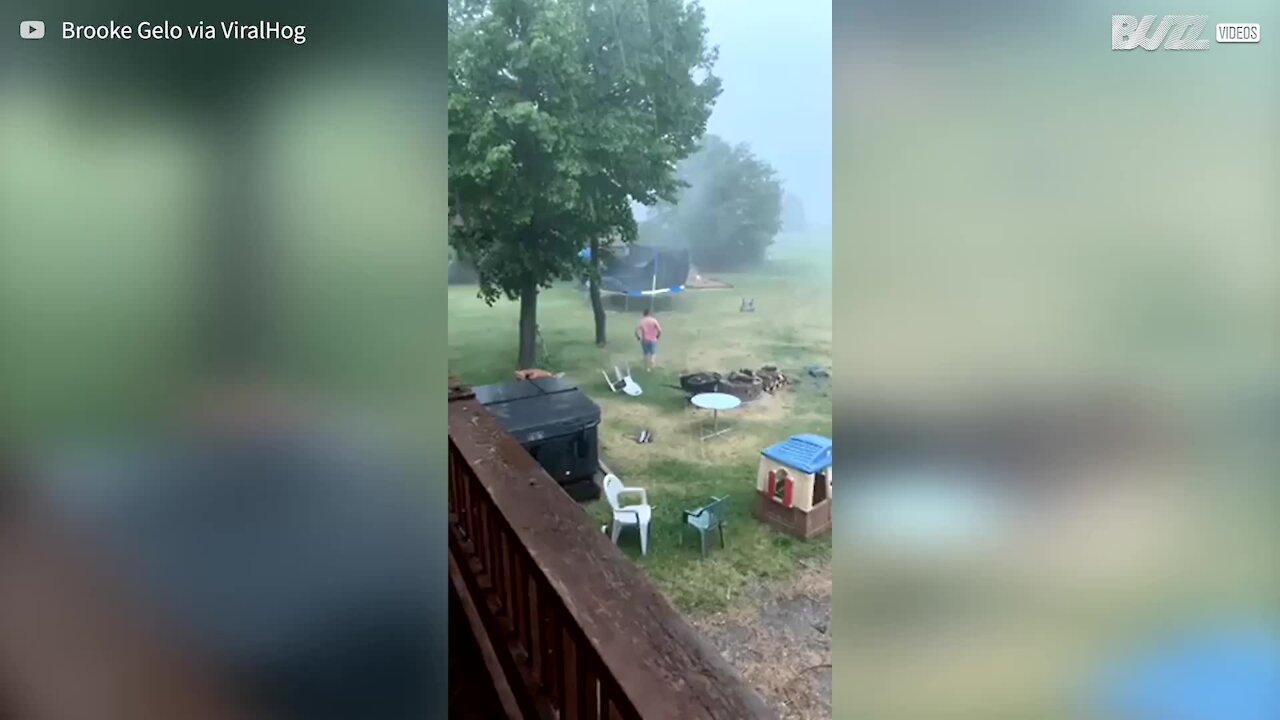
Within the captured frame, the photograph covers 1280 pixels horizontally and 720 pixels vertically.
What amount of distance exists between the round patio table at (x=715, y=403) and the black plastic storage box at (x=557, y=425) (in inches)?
6.9

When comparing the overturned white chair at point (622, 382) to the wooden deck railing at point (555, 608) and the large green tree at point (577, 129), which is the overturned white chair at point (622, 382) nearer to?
the large green tree at point (577, 129)

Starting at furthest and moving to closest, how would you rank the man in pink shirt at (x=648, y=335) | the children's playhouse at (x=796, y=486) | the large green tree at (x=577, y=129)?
the man in pink shirt at (x=648, y=335) → the large green tree at (x=577, y=129) → the children's playhouse at (x=796, y=486)

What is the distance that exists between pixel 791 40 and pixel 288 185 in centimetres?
66

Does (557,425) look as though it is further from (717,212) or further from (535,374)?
(717,212)

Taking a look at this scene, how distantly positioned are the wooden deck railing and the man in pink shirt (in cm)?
27

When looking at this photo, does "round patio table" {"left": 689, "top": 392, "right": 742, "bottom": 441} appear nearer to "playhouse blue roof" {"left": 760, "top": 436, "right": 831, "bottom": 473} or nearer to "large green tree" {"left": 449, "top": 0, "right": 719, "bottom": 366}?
"playhouse blue roof" {"left": 760, "top": 436, "right": 831, "bottom": 473}

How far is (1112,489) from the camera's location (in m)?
0.82

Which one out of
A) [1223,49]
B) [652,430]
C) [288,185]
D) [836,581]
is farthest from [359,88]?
[1223,49]

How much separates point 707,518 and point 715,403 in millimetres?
201

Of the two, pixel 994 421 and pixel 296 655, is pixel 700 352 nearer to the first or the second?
pixel 994 421

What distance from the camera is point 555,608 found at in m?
1.04

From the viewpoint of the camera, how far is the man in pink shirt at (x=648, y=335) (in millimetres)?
1148

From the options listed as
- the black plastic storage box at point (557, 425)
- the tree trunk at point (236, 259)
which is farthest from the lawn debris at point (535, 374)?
the tree trunk at point (236, 259)

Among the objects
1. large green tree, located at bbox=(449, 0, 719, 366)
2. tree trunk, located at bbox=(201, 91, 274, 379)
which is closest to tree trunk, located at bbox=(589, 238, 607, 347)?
large green tree, located at bbox=(449, 0, 719, 366)
